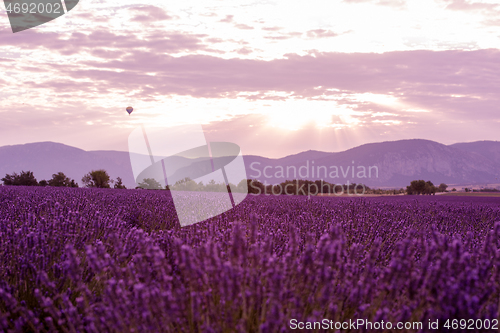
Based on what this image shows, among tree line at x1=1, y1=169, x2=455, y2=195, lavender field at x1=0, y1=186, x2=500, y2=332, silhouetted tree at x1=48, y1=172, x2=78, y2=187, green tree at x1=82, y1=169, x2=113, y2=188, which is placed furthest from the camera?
green tree at x1=82, y1=169, x2=113, y2=188

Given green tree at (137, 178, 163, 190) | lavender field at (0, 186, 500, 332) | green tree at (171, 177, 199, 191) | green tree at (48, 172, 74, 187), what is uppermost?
lavender field at (0, 186, 500, 332)

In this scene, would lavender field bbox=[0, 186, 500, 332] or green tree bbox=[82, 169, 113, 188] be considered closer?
lavender field bbox=[0, 186, 500, 332]

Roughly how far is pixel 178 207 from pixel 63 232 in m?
2.50

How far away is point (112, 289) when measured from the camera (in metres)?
1.35

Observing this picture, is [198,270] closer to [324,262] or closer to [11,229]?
[324,262]

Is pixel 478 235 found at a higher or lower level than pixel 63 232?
lower

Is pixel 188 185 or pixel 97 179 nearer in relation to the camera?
pixel 188 185

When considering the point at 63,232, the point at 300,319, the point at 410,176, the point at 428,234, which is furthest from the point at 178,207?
the point at 410,176

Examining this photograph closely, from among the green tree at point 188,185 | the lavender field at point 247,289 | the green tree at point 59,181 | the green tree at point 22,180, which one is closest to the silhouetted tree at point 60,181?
the green tree at point 59,181

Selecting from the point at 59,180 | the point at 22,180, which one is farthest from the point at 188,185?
the point at 22,180

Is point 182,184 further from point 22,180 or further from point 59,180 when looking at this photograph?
point 22,180

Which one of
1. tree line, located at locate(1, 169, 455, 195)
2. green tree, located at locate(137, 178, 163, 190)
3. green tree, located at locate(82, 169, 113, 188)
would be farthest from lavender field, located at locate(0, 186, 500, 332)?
green tree, located at locate(82, 169, 113, 188)

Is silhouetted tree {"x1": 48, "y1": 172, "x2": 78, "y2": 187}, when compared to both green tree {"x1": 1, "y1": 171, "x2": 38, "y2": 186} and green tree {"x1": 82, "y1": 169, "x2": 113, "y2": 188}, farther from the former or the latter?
green tree {"x1": 82, "y1": 169, "x2": 113, "y2": 188}

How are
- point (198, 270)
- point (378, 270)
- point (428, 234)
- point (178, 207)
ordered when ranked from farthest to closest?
point (178, 207), point (428, 234), point (378, 270), point (198, 270)
